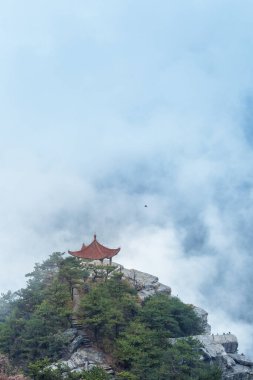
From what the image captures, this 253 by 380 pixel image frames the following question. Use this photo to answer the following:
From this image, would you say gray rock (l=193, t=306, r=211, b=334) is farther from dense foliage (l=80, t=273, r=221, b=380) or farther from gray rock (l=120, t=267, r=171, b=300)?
gray rock (l=120, t=267, r=171, b=300)

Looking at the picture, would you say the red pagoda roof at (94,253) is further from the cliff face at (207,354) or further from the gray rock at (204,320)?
the gray rock at (204,320)

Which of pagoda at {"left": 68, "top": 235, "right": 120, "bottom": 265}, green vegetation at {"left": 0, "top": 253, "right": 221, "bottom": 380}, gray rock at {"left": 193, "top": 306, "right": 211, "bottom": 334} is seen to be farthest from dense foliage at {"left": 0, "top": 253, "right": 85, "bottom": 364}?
gray rock at {"left": 193, "top": 306, "right": 211, "bottom": 334}

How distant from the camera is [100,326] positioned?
3378cm

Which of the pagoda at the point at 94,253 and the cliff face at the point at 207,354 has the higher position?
the pagoda at the point at 94,253

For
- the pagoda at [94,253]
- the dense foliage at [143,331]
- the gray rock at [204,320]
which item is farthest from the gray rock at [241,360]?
the pagoda at [94,253]

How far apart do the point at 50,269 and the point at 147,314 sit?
7627 millimetres

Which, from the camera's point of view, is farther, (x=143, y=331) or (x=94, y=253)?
(x=94, y=253)

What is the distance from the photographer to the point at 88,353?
108 feet

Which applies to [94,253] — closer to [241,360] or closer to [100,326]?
[100,326]

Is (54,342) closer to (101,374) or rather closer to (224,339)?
(101,374)

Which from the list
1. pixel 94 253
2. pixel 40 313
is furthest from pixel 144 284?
pixel 40 313

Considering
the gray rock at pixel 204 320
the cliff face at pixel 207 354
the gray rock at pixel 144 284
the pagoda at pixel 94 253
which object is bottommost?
the cliff face at pixel 207 354

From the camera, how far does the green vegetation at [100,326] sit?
30703mm

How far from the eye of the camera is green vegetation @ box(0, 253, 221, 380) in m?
30.7
